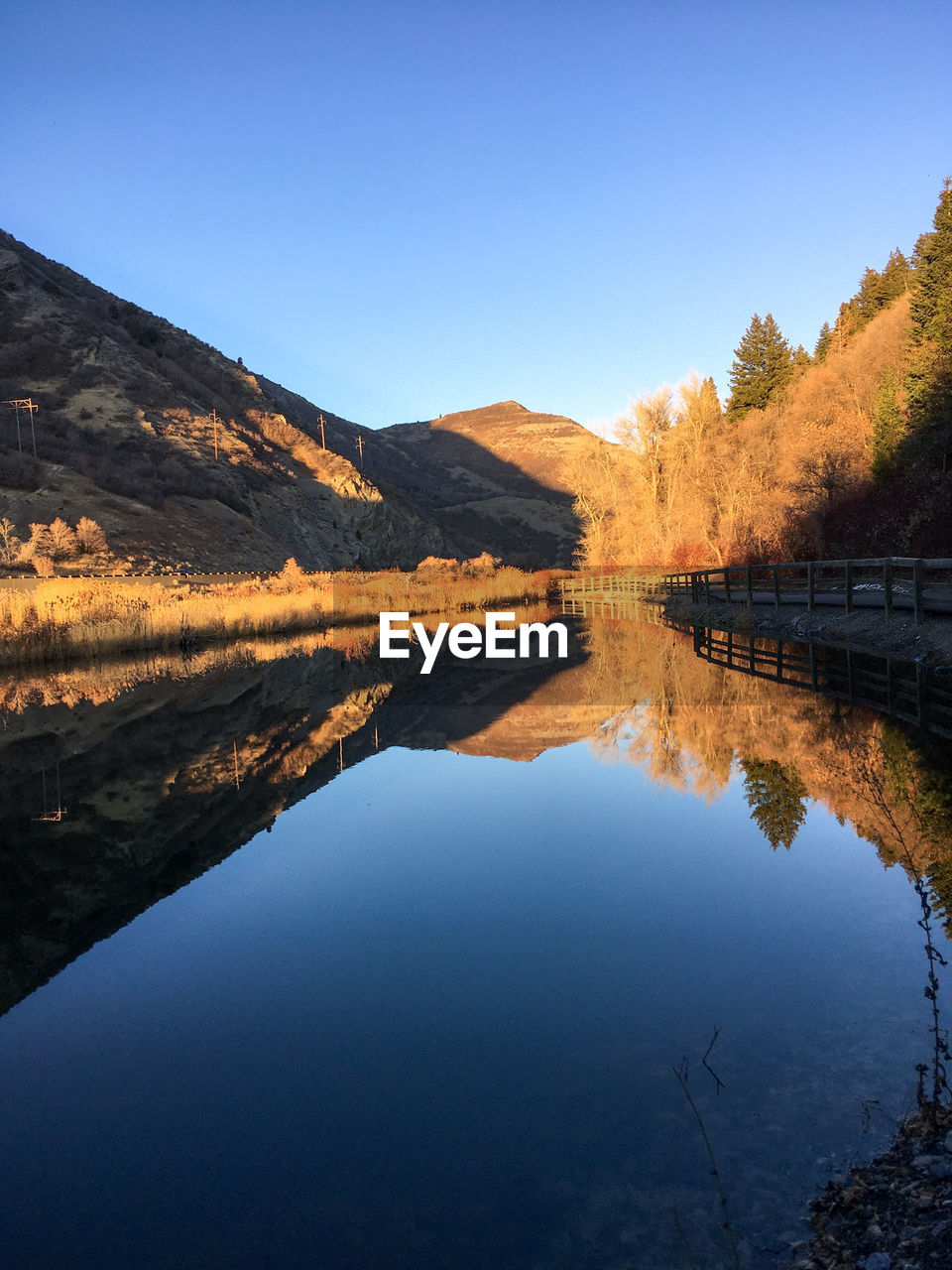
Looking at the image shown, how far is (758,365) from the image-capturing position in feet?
267

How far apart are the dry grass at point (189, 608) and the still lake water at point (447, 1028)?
14.3 m

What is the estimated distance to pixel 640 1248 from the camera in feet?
9.35

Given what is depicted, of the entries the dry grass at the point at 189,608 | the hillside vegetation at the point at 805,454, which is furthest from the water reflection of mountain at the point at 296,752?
the hillside vegetation at the point at 805,454

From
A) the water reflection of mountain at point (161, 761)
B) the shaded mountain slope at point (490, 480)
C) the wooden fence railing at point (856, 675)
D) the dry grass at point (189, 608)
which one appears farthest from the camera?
the shaded mountain slope at point (490, 480)

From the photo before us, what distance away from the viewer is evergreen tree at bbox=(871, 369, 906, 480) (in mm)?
43781

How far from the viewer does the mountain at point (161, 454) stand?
45.7 m

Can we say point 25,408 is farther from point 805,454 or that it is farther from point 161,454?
point 805,454

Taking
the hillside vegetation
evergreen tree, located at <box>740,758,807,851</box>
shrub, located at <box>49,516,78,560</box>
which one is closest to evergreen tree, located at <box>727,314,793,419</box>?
the hillside vegetation

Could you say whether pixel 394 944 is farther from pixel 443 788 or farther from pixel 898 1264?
pixel 443 788

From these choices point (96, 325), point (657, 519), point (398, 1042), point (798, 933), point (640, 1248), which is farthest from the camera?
point (96, 325)

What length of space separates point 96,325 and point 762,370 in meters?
55.6

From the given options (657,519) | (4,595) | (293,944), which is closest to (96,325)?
(657,519)

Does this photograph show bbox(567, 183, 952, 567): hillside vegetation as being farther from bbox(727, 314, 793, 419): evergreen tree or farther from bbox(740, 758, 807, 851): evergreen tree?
bbox(740, 758, 807, 851): evergreen tree

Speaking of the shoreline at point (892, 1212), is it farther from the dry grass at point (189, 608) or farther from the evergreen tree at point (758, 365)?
the evergreen tree at point (758, 365)
